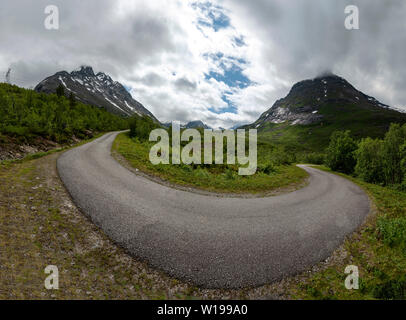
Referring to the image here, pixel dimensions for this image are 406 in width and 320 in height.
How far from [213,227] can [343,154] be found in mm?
44268

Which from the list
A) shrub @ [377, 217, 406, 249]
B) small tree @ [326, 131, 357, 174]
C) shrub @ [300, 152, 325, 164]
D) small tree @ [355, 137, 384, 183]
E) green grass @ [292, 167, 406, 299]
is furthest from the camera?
shrub @ [300, 152, 325, 164]

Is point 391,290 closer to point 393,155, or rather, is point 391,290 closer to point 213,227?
point 213,227

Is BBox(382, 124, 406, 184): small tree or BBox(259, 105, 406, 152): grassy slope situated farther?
BBox(259, 105, 406, 152): grassy slope

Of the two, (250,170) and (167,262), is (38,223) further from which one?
(250,170)

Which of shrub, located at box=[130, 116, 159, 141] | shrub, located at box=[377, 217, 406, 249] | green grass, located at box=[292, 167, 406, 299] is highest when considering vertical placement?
shrub, located at box=[130, 116, 159, 141]

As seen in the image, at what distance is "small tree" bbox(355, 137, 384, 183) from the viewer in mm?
28250

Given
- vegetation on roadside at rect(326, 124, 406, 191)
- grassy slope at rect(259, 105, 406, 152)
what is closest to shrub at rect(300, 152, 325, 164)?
vegetation on roadside at rect(326, 124, 406, 191)

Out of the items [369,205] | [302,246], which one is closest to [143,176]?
[302,246]

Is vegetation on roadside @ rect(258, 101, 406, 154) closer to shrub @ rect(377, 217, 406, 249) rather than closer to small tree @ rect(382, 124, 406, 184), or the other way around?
small tree @ rect(382, 124, 406, 184)

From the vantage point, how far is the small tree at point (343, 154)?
37094 mm

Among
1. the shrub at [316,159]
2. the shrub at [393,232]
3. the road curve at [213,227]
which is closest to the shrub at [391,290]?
the road curve at [213,227]

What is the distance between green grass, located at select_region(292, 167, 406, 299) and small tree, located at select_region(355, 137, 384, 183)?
2783cm

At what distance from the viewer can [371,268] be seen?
551cm

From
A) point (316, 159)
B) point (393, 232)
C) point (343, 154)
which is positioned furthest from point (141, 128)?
point (316, 159)
